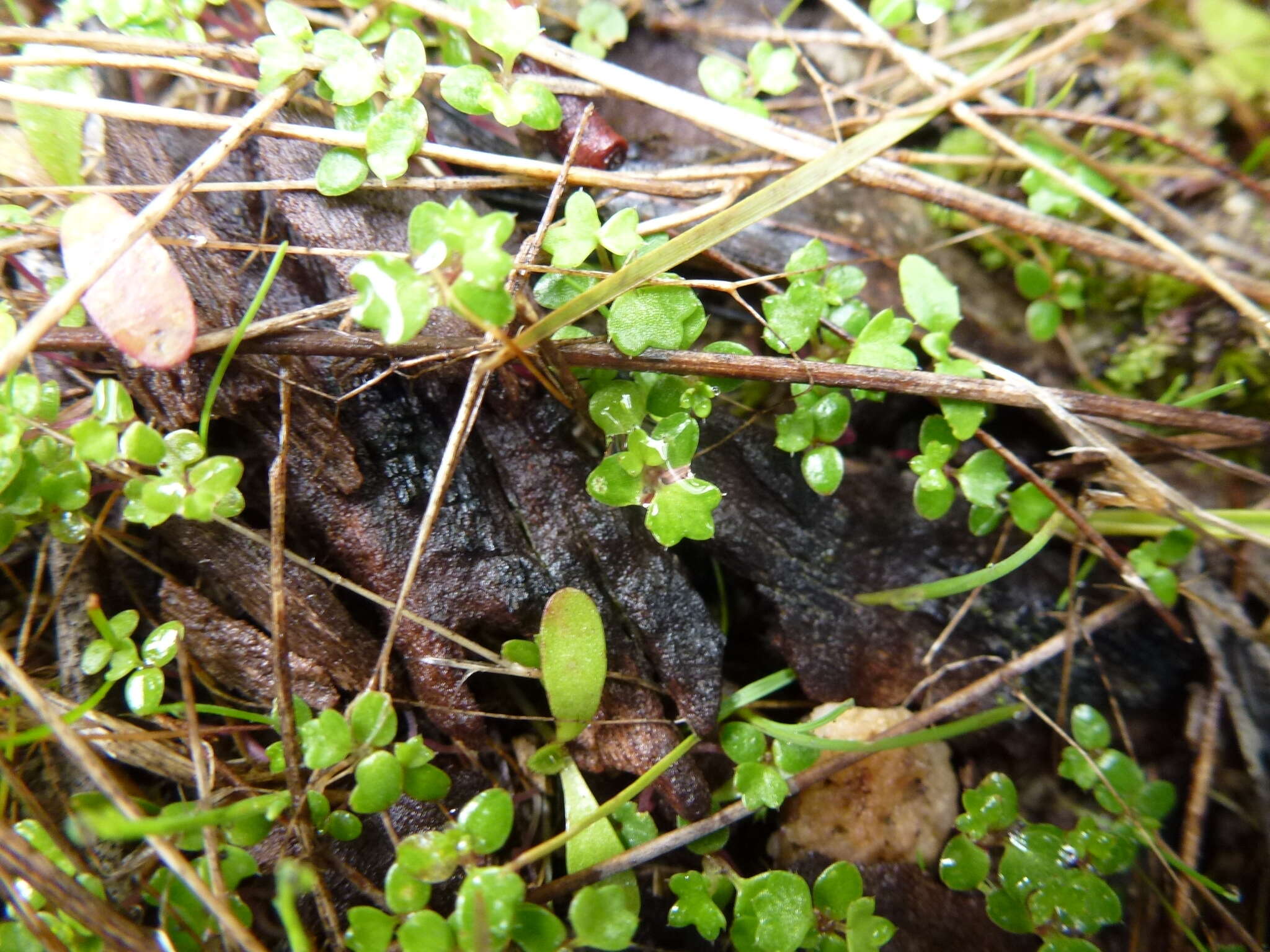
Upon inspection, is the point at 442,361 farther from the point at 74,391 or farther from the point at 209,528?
the point at 74,391

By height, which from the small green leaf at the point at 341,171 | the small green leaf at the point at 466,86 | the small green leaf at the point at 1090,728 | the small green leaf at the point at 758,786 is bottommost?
the small green leaf at the point at 1090,728

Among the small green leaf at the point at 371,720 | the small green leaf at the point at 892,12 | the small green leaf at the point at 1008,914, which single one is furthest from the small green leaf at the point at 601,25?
the small green leaf at the point at 1008,914

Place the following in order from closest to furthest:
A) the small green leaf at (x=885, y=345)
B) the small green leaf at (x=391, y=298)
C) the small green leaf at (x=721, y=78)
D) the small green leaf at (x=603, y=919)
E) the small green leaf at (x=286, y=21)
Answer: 1. the small green leaf at (x=391, y=298)
2. the small green leaf at (x=603, y=919)
3. the small green leaf at (x=286, y=21)
4. the small green leaf at (x=885, y=345)
5. the small green leaf at (x=721, y=78)

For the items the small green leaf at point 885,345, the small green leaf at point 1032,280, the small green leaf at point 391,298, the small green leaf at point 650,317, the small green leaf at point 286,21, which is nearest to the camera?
the small green leaf at point 391,298

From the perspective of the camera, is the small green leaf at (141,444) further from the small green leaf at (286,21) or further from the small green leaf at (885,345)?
the small green leaf at (885,345)

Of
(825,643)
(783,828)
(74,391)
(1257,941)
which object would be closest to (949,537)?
(825,643)

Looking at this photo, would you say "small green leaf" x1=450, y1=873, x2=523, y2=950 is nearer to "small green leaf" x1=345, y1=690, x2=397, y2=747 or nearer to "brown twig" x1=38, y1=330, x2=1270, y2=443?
"small green leaf" x1=345, y1=690, x2=397, y2=747

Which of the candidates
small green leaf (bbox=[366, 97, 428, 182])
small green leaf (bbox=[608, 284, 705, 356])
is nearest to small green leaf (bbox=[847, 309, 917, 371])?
small green leaf (bbox=[608, 284, 705, 356])
